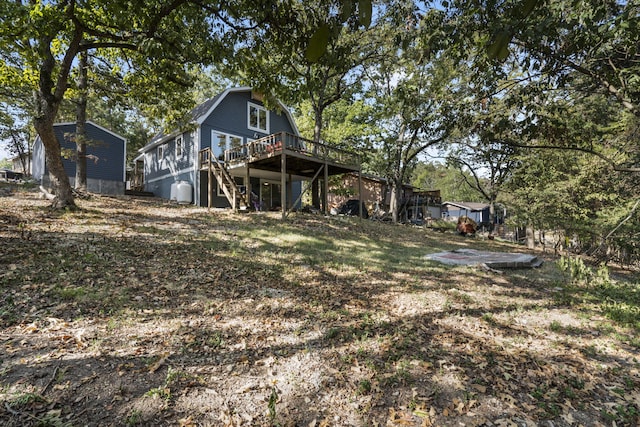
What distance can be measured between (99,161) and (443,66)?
20.3m

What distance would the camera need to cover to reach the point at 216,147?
54.1 ft

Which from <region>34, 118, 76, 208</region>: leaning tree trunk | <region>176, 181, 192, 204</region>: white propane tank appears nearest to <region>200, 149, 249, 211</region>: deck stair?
<region>176, 181, 192, 204</region>: white propane tank

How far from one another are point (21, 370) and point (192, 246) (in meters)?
4.63

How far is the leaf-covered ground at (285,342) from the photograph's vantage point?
2494mm

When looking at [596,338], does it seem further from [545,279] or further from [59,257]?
[59,257]

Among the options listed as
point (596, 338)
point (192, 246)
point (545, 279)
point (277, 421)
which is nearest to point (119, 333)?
point (277, 421)

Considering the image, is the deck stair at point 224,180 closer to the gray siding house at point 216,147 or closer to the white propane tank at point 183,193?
the gray siding house at point 216,147

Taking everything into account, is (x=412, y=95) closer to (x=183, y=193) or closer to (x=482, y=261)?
(x=482, y=261)

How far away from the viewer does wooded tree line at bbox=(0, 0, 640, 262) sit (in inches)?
149

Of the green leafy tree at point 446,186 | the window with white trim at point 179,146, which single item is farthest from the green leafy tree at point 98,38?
the green leafy tree at point 446,186

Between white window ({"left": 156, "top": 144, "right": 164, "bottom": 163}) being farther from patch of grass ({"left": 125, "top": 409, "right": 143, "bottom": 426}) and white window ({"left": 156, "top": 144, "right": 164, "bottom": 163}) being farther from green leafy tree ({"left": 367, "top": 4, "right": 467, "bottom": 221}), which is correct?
patch of grass ({"left": 125, "top": 409, "right": 143, "bottom": 426})

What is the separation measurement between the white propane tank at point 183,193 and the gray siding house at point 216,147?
0.05m

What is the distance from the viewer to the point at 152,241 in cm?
713

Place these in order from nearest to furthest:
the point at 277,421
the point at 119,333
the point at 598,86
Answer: the point at 277,421, the point at 119,333, the point at 598,86
